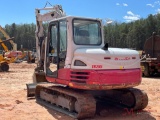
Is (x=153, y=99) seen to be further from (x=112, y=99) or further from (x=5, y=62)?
(x=5, y=62)

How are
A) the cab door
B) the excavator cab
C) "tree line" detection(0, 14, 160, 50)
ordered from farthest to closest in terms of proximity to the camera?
1. "tree line" detection(0, 14, 160, 50)
2. the cab door
3. the excavator cab

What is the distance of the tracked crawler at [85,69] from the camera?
23.2 feet

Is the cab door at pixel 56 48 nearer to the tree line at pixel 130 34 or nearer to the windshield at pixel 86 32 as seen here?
the windshield at pixel 86 32

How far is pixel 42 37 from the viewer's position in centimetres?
1066

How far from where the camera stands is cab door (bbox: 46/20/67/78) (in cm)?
783

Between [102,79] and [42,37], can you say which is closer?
[102,79]

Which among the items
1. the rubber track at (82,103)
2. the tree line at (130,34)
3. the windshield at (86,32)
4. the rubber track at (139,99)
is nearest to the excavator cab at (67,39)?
the windshield at (86,32)

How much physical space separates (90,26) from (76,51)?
3.94 feet

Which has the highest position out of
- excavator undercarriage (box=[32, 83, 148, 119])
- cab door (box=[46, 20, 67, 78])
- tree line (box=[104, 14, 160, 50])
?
tree line (box=[104, 14, 160, 50])

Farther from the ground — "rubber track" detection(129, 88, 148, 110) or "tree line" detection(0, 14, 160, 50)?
"tree line" detection(0, 14, 160, 50)

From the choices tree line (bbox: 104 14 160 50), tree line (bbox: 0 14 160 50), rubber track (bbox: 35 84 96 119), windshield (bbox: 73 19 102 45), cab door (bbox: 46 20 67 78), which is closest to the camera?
rubber track (bbox: 35 84 96 119)

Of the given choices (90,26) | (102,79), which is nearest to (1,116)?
(102,79)

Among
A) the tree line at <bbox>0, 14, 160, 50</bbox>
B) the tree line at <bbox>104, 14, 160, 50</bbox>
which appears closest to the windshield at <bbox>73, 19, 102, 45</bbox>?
the tree line at <bbox>0, 14, 160, 50</bbox>

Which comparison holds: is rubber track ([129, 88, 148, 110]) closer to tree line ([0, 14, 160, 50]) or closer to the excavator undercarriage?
the excavator undercarriage
